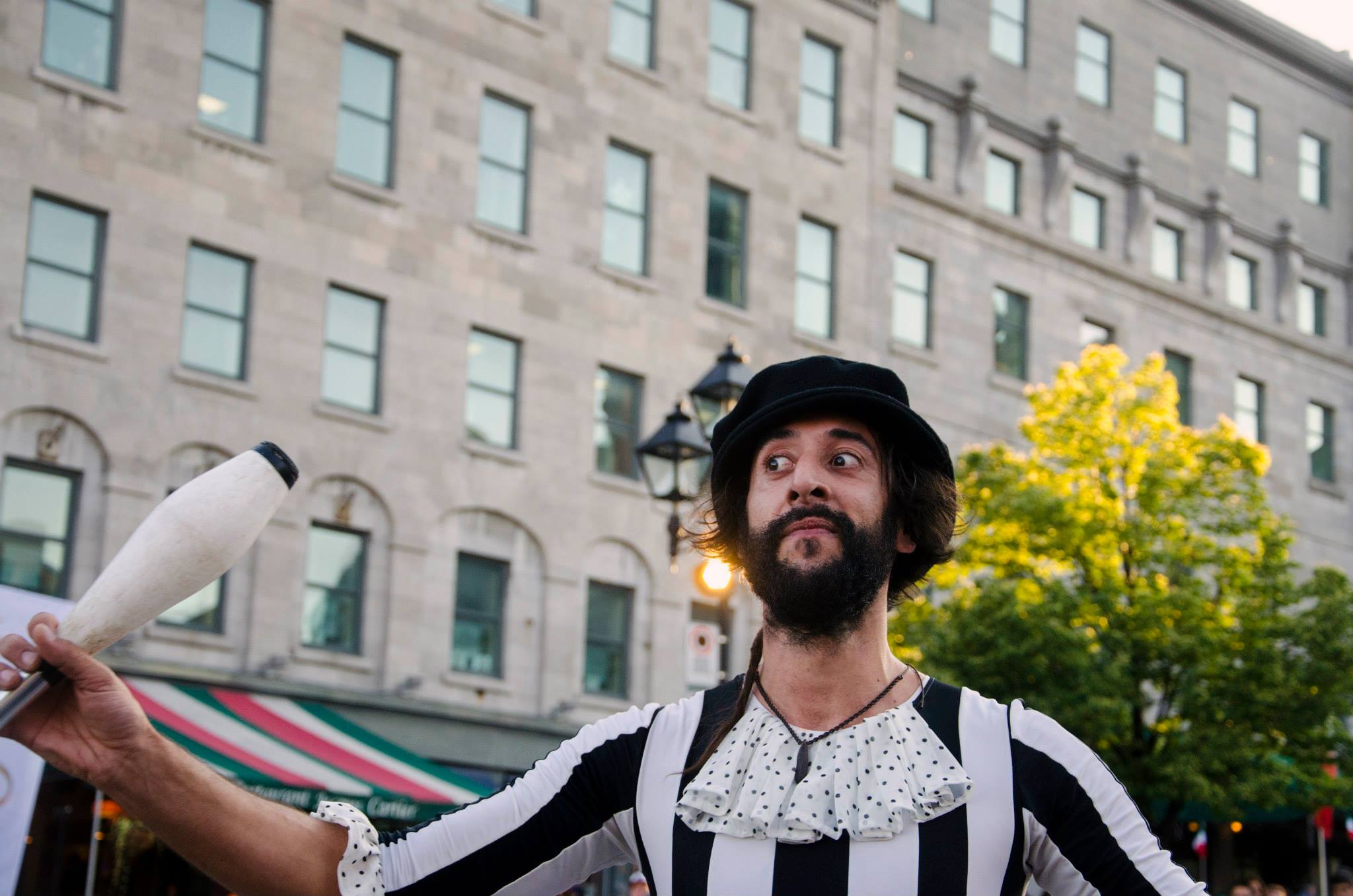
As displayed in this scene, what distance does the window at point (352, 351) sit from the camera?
22391 millimetres

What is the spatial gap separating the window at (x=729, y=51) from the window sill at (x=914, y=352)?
4.76 metres

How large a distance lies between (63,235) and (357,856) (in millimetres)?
18838

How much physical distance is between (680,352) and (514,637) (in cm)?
529

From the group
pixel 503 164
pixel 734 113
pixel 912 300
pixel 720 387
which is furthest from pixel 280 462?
pixel 912 300

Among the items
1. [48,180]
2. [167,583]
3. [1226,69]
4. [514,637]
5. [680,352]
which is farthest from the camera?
[1226,69]

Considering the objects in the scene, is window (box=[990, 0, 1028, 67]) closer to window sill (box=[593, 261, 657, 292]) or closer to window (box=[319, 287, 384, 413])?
window sill (box=[593, 261, 657, 292])

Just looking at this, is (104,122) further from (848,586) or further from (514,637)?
(848,586)

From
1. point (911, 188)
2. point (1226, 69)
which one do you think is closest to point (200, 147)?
point (911, 188)

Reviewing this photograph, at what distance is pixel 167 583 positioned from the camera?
2609mm

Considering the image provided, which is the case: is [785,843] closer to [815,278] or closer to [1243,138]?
[815,278]

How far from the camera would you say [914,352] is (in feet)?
95.6

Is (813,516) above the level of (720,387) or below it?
below

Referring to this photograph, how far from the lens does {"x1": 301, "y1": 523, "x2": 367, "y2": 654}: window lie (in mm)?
21750

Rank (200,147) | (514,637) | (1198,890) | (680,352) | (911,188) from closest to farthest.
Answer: (1198,890)
(200,147)
(514,637)
(680,352)
(911,188)
